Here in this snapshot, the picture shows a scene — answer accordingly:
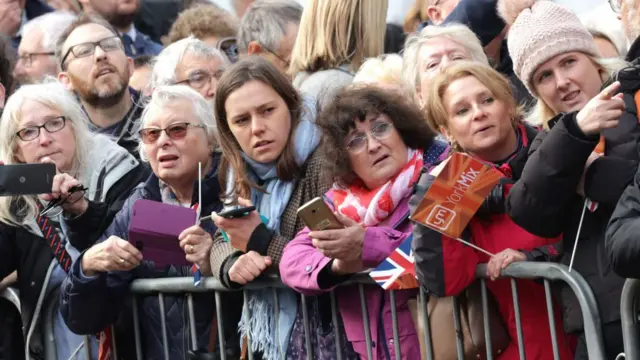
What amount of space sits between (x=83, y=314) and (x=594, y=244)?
8.98 feet

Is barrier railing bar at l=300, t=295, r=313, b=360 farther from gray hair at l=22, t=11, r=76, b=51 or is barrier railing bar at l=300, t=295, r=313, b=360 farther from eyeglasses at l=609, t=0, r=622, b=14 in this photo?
gray hair at l=22, t=11, r=76, b=51

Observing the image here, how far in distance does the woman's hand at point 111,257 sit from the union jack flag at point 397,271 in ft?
4.85

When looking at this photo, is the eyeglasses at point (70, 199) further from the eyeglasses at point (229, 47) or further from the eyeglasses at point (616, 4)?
the eyeglasses at point (616, 4)

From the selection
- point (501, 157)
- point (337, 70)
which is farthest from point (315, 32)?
point (501, 157)

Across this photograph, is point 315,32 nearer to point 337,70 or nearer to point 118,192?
point 337,70

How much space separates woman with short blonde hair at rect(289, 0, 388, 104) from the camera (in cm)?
709

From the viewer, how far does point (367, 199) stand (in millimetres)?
5617

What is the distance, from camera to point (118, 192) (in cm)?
714

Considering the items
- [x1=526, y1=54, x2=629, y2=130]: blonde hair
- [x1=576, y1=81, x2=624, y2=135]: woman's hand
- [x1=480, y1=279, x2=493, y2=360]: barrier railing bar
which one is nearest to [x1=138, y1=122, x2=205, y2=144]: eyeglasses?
[x1=526, y1=54, x2=629, y2=130]: blonde hair

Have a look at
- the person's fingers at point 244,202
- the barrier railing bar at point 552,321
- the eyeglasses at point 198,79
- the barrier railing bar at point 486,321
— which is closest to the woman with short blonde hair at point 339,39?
the eyeglasses at point 198,79

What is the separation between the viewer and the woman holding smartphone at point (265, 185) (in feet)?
19.4

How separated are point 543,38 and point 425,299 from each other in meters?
1.16

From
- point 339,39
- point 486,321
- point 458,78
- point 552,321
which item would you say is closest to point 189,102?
point 339,39

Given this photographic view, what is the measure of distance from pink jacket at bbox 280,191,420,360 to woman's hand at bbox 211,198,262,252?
227 mm
